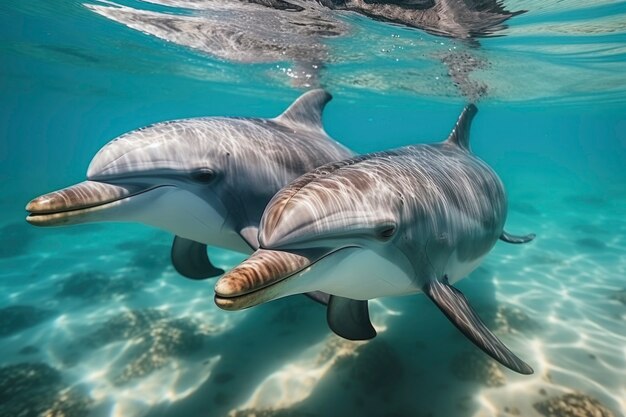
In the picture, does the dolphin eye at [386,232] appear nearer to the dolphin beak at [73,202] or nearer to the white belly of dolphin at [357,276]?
the white belly of dolphin at [357,276]

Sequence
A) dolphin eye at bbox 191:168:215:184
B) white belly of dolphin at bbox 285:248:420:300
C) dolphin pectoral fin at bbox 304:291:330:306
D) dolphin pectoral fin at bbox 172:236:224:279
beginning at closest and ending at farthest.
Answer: white belly of dolphin at bbox 285:248:420:300
dolphin eye at bbox 191:168:215:184
dolphin pectoral fin at bbox 304:291:330:306
dolphin pectoral fin at bbox 172:236:224:279

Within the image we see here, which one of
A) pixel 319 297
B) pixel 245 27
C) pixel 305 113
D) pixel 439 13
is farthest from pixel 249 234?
pixel 245 27

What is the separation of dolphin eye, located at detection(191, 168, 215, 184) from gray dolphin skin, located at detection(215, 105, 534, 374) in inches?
41.9

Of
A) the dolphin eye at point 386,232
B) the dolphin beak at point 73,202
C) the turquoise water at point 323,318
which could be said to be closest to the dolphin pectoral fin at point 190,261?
the turquoise water at point 323,318

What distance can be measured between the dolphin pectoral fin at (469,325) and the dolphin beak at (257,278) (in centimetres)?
157

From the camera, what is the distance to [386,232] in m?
2.85

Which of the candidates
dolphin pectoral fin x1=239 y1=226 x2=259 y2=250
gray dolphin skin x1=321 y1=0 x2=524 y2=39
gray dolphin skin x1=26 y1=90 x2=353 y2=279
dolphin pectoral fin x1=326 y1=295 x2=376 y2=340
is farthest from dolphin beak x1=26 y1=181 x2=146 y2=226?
gray dolphin skin x1=321 y1=0 x2=524 y2=39

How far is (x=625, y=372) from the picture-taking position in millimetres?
4945

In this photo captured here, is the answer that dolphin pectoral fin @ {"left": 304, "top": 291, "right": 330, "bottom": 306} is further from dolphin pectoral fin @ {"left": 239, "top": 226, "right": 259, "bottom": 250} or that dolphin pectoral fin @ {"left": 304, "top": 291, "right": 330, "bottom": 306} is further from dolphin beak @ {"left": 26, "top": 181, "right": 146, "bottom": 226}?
dolphin beak @ {"left": 26, "top": 181, "right": 146, "bottom": 226}

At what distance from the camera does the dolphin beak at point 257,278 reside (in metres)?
2.00

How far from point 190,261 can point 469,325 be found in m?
3.64

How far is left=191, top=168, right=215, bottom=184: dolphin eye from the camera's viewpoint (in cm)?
Result: 350

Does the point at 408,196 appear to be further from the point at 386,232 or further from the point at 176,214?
the point at 176,214

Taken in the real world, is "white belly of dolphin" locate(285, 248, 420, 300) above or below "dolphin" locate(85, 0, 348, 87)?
below
